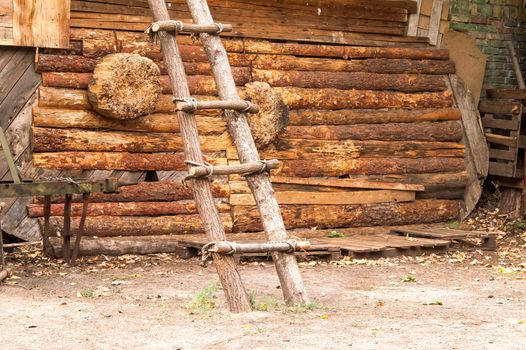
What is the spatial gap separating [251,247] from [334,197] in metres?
5.29

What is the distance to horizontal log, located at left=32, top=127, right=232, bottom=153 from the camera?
36.6 ft

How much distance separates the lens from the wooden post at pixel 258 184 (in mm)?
8180

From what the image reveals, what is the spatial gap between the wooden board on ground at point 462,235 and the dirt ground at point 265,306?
2.68 ft

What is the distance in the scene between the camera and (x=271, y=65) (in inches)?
512

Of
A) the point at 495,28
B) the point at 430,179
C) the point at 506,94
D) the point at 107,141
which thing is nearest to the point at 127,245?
the point at 107,141

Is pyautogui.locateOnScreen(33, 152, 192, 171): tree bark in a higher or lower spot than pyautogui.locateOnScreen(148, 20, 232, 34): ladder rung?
lower

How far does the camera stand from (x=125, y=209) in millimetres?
11664

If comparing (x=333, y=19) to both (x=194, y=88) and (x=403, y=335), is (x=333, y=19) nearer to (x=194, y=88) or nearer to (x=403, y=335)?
(x=194, y=88)

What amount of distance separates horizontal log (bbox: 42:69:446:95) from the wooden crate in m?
1.06

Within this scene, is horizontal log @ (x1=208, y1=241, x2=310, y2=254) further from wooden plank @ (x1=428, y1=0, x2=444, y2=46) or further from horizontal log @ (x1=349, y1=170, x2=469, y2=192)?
wooden plank @ (x1=428, y1=0, x2=444, y2=46)

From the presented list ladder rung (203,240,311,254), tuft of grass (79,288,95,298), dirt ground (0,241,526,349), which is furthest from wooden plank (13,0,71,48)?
ladder rung (203,240,311,254)

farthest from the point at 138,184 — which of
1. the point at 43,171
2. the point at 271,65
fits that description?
the point at 271,65

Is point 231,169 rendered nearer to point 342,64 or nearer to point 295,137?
point 295,137

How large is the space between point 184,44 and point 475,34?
5.08 m
